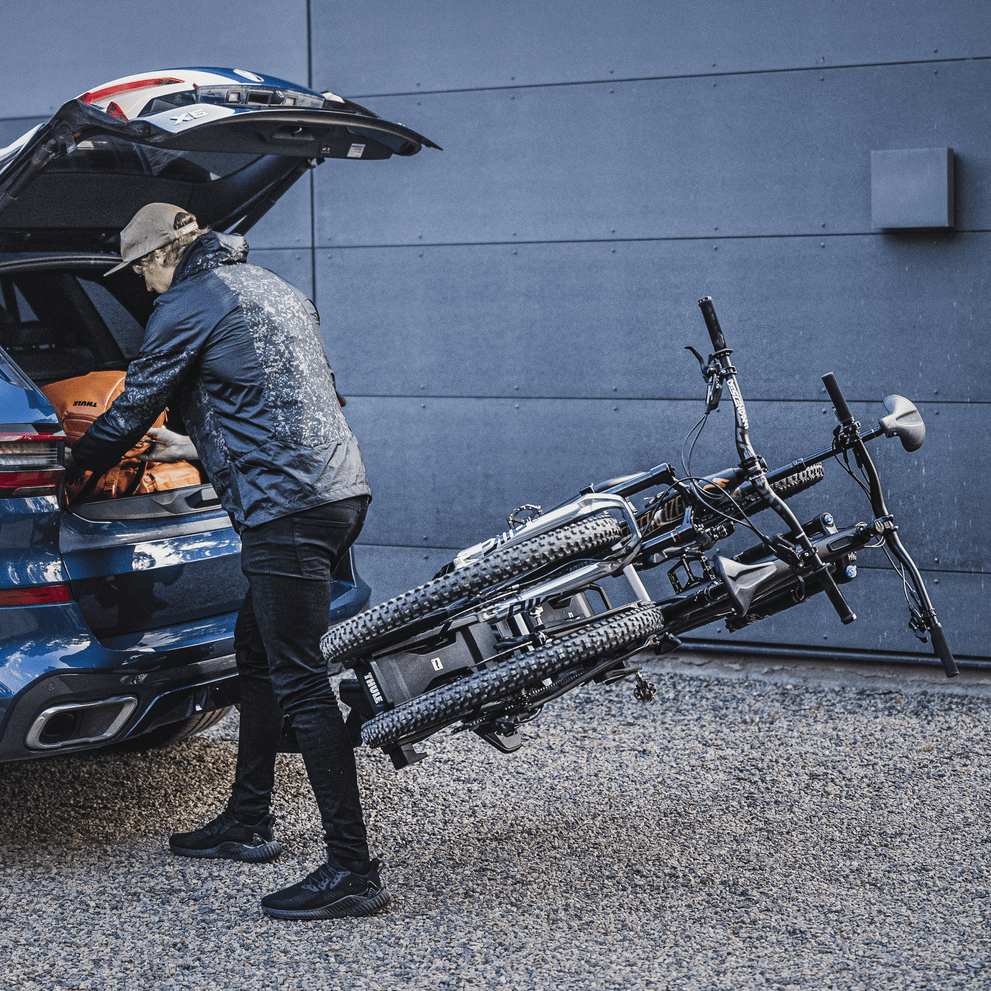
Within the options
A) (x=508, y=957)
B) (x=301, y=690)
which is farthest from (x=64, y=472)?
(x=508, y=957)

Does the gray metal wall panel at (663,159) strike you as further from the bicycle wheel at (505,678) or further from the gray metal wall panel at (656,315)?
the bicycle wheel at (505,678)

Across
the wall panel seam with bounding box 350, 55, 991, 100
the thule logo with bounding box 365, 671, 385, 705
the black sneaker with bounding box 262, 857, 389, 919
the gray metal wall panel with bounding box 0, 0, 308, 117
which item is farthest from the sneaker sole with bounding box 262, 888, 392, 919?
the gray metal wall panel with bounding box 0, 0, 308, 117

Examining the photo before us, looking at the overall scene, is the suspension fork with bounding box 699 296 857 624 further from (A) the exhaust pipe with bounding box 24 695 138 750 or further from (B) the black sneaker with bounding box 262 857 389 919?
(A) the exhaust pipe with bounding box 24 695 138 750

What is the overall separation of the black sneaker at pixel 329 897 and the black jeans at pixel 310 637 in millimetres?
49

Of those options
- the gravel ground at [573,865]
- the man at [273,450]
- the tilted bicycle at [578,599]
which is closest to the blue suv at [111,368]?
the man at [273,450]

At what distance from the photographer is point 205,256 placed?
11.5 ft

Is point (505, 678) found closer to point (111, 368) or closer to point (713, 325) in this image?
point (713, 325)

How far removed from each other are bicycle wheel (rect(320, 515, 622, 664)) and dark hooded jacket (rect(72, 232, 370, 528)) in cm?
38

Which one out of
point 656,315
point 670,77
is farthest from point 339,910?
point 670,77

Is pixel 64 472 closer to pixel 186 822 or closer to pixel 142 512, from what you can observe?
pixel 142 512

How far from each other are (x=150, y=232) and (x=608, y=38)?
320 cm

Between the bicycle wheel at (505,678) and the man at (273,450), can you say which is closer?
the bicycle wheel at (505,678)

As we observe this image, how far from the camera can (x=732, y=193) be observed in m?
5.89

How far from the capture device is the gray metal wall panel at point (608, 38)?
18.3 feet
